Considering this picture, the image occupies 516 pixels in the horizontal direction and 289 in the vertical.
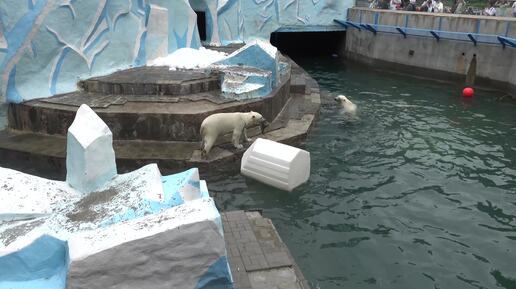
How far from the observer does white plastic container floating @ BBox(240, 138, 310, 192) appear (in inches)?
304

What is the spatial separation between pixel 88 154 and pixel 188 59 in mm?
9182

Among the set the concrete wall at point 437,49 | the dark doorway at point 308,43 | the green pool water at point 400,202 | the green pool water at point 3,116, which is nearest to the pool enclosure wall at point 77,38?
the green pool water at point 3,116

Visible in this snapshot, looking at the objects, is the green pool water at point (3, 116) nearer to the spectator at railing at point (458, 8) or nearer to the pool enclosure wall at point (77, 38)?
the pool enclosure wall at point (77, 38)

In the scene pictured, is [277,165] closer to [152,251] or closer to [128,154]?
[128,154]

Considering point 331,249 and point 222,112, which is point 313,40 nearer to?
point 222,112

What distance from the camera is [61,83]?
10406 millimetres

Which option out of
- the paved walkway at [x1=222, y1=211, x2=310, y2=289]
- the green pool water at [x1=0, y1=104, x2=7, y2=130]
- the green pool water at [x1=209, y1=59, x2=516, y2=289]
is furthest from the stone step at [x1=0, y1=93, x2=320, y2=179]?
the paved walkway at [x1=222, y1=211, x2=310, y2=289]

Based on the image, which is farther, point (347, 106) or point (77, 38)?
point (347, 106)

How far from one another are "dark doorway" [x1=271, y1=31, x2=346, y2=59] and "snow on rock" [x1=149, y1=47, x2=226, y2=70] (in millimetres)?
12774

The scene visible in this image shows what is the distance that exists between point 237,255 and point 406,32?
57.8 ft

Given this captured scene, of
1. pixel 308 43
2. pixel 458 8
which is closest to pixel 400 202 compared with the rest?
pixel 458 8

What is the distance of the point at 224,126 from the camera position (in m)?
8.76

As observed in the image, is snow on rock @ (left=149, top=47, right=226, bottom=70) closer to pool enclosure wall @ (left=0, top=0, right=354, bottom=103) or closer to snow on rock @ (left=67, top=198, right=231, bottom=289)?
pool enclosure wall @ (left=0, top=0, right=354, bottom=103)

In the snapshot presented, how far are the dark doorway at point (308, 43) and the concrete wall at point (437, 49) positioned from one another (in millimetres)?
2263
